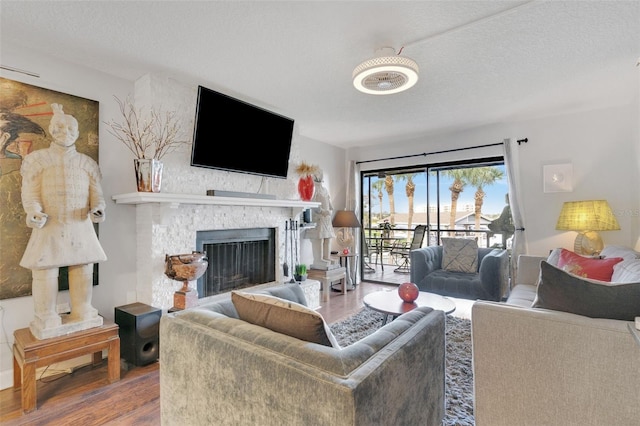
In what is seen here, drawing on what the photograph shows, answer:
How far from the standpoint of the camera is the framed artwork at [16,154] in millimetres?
2188

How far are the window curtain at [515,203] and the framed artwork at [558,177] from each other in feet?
0.99

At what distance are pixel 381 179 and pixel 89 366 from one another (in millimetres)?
4809

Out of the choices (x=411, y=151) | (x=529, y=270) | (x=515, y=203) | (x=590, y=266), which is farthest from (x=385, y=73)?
(x=411, y=151)

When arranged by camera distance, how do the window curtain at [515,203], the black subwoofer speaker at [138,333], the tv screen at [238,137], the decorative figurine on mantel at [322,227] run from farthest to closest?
1. the decorative figurine on mantel at [322,227]
2. the window curtain at [515,203]
3. the tv screen at [238,137]
4. the black subwoofer speaker at [138,333]

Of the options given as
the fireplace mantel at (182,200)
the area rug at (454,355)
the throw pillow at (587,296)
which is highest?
the fireplace mantel at (182,200)

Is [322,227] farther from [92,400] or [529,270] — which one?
[92,400]

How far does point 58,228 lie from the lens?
2.12 meters

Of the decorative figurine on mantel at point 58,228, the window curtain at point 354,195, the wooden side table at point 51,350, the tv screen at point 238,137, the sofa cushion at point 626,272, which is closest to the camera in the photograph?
the sofa cushion at point 626,272

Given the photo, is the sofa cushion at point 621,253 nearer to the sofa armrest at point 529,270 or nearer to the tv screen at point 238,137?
the sofa armrest at point 529,270

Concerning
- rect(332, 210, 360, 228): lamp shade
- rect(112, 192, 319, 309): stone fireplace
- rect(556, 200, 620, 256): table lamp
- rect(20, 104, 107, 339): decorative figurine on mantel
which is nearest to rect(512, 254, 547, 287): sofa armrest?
rect(556, 200, 620, 256): table lamp

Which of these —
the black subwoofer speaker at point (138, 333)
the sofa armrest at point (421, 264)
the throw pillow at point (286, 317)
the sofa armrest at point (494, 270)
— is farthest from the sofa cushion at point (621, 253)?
the black subwoofer speaker at point (138, 333)

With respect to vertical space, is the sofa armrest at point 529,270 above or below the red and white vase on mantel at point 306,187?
below

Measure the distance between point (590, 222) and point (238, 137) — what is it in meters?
3.77

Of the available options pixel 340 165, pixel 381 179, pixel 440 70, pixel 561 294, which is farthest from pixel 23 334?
pixel 381 179
